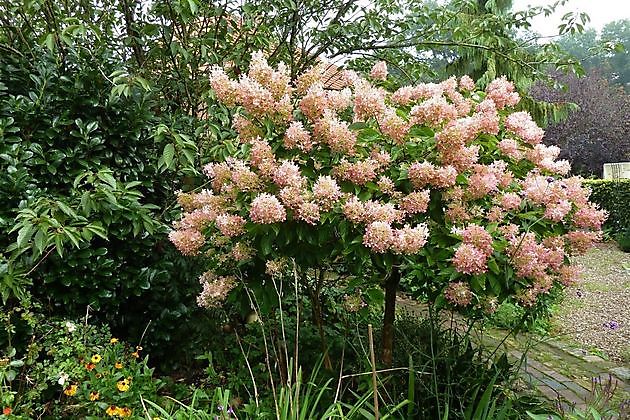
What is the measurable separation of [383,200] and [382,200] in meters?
0.02

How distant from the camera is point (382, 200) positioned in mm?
1997

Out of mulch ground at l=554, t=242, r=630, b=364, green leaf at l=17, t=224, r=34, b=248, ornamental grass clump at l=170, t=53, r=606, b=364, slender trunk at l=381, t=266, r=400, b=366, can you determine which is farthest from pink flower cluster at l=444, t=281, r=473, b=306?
mulch ground at l=554, t=242, r=630, b=364

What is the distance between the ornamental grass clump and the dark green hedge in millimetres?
8507

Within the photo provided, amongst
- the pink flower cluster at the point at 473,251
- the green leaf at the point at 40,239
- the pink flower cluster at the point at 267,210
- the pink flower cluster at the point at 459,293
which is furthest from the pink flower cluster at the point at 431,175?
the green leaf at the point at 40,239

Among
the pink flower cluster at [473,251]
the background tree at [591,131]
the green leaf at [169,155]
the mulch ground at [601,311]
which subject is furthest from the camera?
the background tree at [591,131]

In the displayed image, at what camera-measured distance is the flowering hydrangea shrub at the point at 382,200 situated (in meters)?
1.86

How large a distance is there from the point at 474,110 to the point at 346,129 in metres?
0.82

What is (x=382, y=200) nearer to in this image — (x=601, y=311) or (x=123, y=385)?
(x=123, y=385)

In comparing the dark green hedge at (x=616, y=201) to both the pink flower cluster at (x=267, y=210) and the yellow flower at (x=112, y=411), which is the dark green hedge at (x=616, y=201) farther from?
the yellow flower at (x=112, y=411)

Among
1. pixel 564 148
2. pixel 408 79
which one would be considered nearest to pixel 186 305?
pixel 408 79

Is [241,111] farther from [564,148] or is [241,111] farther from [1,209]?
[564,148]

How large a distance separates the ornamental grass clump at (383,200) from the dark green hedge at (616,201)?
851cm

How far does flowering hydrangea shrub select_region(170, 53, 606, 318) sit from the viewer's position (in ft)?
6.09

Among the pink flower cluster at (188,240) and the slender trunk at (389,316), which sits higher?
the pink flower cluster at (188,240)
